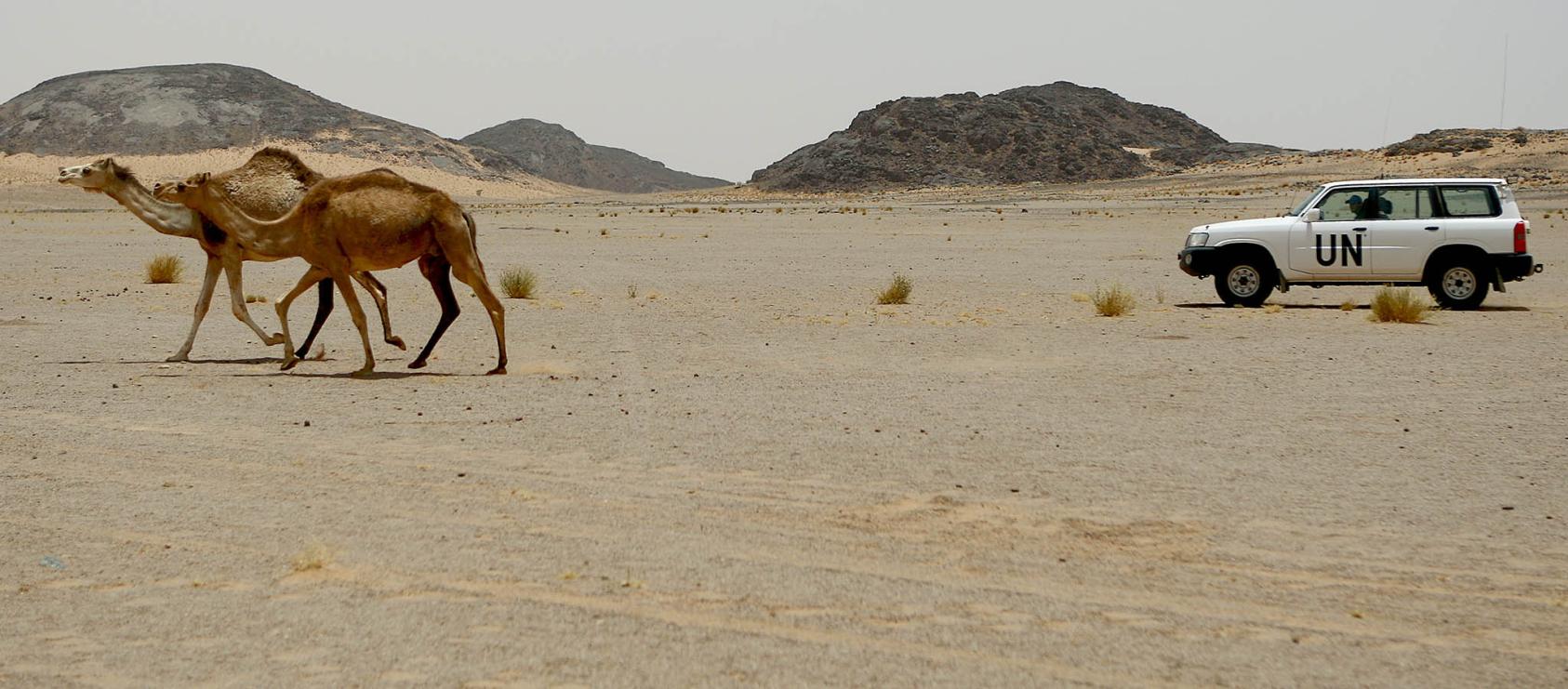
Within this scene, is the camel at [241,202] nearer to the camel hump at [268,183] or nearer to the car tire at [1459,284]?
the camel hump at [268,183]

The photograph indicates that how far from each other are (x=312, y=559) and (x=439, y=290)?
25.4 ft

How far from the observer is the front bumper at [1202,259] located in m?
22.6

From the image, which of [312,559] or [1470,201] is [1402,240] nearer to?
[1470,201]

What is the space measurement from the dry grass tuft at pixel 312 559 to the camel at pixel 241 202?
26.9 ft

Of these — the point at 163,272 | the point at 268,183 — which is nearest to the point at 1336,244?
the point at 268,183

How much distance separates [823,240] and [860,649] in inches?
1565

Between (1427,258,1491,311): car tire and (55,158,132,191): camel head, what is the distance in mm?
16513

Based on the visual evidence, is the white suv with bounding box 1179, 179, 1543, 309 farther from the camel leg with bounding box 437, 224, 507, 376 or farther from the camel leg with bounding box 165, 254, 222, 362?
the camel leg with bounding box 165, 254, 222, 362

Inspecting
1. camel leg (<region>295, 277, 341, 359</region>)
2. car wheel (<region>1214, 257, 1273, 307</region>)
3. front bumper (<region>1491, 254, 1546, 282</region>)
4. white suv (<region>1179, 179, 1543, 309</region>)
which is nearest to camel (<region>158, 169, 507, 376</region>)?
camel leg (<region>295, 277, 341, 359</region>)

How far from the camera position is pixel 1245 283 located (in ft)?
74.0

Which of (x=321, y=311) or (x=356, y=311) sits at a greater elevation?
(x=356, y=311)

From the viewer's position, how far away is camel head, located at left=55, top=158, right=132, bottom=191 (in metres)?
15.5

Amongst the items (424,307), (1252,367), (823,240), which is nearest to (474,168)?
(823,240)

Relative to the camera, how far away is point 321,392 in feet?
44.3
